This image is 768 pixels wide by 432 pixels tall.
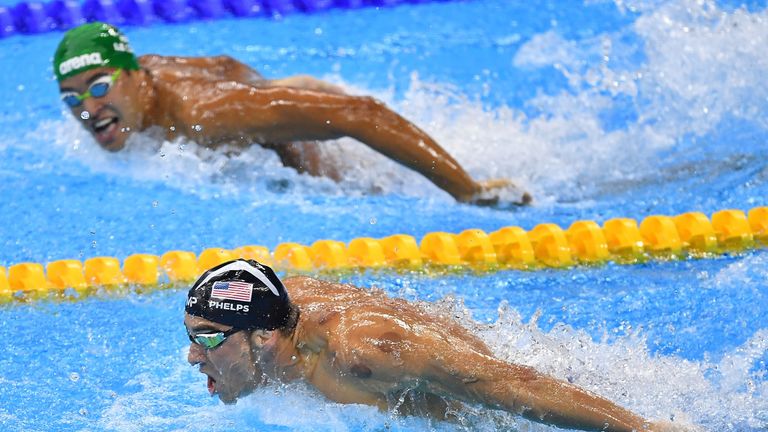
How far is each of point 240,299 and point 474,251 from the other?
1.60m

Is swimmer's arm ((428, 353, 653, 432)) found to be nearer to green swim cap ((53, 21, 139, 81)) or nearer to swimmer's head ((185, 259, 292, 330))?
swimmer's head ((185, 259, 292, 330))

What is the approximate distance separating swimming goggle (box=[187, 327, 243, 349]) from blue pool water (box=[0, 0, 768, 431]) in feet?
0.82

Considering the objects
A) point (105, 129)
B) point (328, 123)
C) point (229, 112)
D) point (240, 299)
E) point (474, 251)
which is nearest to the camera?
point (240, 299)

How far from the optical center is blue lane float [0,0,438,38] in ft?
22.8

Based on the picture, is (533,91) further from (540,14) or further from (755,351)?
(755,351)

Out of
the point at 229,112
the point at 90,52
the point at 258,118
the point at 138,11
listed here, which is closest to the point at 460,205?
the point at 258,118

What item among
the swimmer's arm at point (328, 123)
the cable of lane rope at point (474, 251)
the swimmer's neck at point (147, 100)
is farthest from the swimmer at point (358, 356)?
the swimmer's neck at point (147, 100)

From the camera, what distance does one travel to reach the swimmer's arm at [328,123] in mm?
4430

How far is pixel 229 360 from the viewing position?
2.82 metres

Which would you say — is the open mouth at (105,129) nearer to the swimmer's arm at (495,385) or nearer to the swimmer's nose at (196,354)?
the swimmer's nose at (196,354)

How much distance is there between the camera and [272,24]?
7.01 m

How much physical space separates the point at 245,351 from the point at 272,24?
4.50 m

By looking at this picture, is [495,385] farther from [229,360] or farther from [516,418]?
[229,360]

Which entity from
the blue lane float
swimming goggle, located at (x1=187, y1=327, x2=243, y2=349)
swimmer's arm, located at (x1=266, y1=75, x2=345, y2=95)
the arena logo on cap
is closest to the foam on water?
swimming goggle, located at (x1=187, y1=327, x2=243, y2=349)
